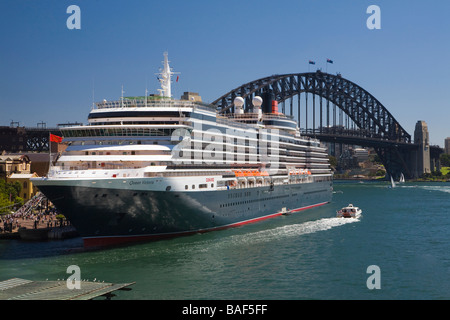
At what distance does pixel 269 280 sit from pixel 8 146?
79327mm

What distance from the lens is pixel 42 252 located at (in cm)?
3272

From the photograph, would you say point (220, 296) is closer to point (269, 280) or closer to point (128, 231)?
point (269, 280)

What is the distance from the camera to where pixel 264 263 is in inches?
1125

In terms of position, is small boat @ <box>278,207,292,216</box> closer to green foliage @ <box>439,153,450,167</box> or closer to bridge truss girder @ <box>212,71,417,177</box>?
bridge truss girder @ <box>212,71,417,177</box>

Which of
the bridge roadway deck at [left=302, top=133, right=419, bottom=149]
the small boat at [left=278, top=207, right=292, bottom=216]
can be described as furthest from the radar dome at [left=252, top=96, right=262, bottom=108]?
the bridge roadway deck at [left=302, top=133, right=419, bottom=149]

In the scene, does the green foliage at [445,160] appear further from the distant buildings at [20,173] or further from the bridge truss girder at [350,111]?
the distant buildings at [20,173]

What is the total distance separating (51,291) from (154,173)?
1380 centimetres

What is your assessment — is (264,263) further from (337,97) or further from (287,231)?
(337,97)

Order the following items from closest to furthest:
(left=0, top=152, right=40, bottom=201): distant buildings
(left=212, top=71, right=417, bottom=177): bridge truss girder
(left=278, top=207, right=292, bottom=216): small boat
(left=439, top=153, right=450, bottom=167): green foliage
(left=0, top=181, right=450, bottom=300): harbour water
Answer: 1. (left=0, top=181, right=450, bottom=300): harbour water
2. (left=278, top=207, right=292, bottom=216): small boat
3. (left=0, top=152, right=40, bottom=201): distant buildings
4. (left=212, top=71, right=417, bottom=177): bridge truss girder
5. (left=439, top=153, right=450, bottom=167): green foliage

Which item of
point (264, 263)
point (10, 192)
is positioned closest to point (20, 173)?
point (10, 192)

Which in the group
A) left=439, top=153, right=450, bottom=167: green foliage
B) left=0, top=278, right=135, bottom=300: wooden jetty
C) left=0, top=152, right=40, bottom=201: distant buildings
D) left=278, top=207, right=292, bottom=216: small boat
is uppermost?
left=439, top=153, right=450, bottom=167: green foliage

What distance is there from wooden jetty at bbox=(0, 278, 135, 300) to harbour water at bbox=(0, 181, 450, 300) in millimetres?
1523

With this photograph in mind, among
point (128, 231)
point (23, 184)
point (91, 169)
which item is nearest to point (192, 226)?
point (128, 231)

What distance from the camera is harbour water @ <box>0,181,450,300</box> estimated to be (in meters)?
23.1
